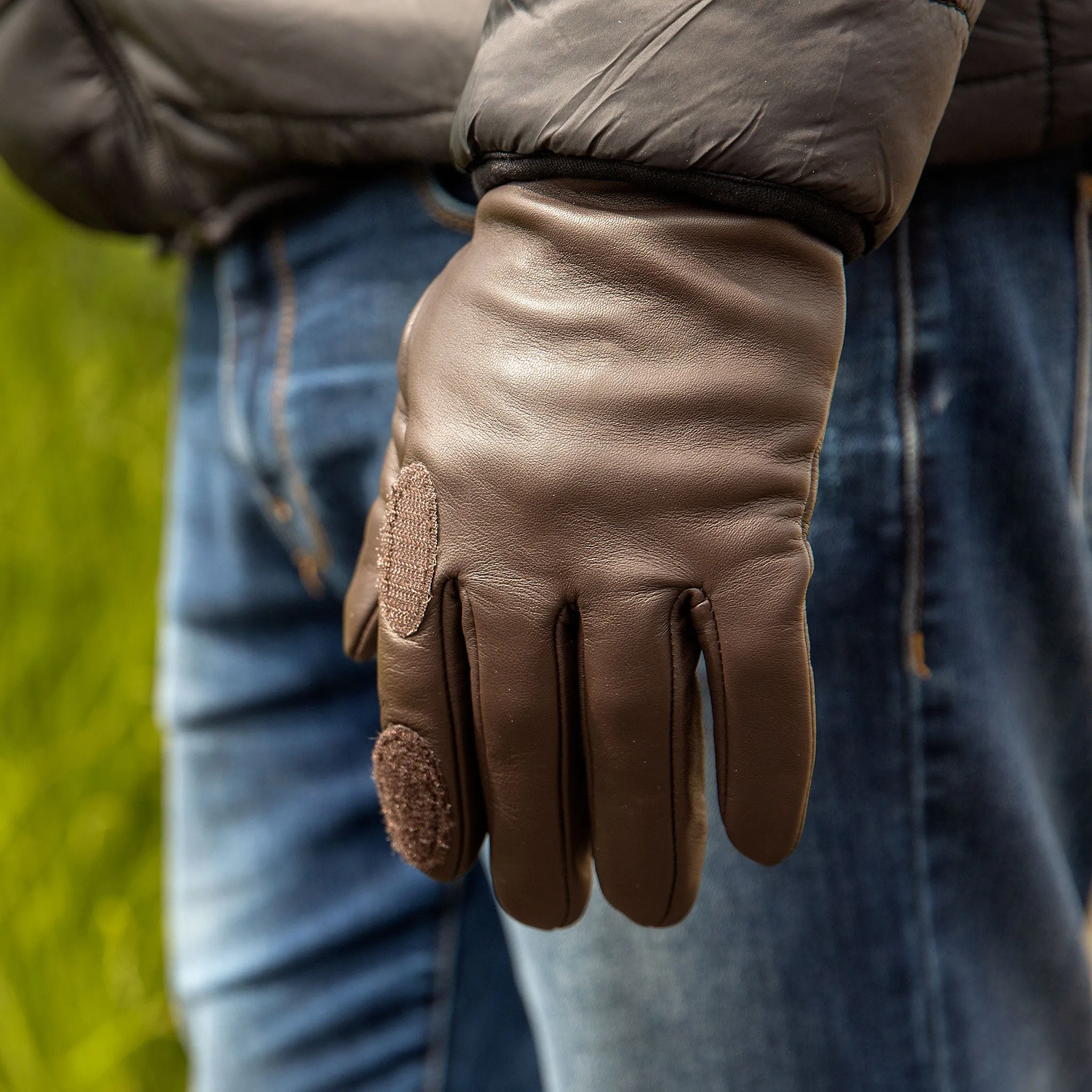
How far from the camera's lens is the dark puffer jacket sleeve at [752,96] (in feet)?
1.57

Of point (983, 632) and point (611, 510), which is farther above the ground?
point (611, 510)

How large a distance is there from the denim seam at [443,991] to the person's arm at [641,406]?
48 centimetres

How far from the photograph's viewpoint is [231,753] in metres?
0.96

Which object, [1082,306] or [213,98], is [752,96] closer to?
[1082,306]

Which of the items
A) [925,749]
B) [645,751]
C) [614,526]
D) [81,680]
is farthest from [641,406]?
[81,680]

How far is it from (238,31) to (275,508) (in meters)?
0.32

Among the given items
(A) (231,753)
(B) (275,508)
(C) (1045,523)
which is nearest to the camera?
(C) (1045,523)

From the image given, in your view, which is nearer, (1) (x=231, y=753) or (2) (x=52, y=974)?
(1) (x=231, y=753)

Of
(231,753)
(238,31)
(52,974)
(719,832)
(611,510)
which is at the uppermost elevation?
Answer: (238,31)

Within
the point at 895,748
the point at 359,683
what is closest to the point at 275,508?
the point at 359,683

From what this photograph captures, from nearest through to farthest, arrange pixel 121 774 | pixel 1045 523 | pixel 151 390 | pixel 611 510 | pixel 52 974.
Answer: pixel 611 510, pixel 1045 523, pixel 52 974, pixel 121 774, pixel 151 390

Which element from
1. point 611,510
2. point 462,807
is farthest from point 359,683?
point 611,510

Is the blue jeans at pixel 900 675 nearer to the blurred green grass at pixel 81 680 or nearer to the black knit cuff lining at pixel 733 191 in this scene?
A: the black knit cuff lining at pixel 733 191

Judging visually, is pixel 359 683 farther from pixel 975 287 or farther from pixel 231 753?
pixel 975 287
